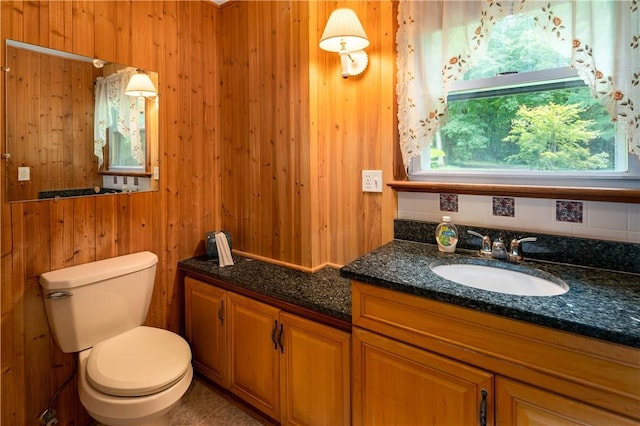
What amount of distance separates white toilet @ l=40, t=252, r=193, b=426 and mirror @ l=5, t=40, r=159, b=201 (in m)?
0.41

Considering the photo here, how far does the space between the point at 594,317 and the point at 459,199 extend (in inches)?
31.1

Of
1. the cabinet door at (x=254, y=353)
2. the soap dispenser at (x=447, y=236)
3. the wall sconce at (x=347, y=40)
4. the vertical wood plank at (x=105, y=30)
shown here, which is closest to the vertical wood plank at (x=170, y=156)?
the vertical wood plank at (x=105, y=30)

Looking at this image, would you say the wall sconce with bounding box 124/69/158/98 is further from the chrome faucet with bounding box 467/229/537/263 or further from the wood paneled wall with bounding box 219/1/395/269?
the chrome faucet with bounding box 467/229/537/263

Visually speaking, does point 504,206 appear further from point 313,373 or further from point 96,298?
point 96,298

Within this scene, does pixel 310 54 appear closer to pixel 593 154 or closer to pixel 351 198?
pixel 351 198

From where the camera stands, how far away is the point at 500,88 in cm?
150

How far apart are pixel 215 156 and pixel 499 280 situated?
1.81m

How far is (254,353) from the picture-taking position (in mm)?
1676

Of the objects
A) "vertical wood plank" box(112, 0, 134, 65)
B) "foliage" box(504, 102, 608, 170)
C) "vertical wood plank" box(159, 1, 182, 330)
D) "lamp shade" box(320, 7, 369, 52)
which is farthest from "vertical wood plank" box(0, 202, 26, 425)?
"foliage" box(504, 102, 608, 170)

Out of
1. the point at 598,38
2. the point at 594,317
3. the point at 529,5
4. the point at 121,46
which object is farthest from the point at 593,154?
the point at 121,46

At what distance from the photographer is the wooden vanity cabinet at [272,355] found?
138 centimetres

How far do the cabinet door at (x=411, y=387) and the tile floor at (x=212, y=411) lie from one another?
0.74m

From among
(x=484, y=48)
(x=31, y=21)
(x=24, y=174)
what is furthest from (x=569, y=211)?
(x=31, y=21)

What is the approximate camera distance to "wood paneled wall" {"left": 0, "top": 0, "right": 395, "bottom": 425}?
1507 millimetres
